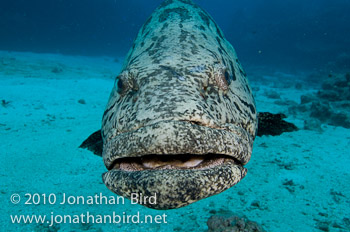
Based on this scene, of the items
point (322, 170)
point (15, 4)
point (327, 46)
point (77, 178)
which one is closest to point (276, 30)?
point (327, 46)

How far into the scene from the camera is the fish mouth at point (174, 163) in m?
1.78

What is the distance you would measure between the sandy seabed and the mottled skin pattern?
176 cm

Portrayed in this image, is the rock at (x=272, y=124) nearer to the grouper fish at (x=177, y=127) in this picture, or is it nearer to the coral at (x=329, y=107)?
the grouper fish at (x=177, y=127)

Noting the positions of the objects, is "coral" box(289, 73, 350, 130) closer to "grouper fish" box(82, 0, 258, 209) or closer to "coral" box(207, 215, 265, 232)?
"coral" box(207, 215, 265, 232)

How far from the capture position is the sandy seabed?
3699 millimetres

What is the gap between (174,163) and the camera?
205cm

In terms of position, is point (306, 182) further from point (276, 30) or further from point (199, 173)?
point (276, 30)

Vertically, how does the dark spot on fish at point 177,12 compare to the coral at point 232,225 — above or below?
above

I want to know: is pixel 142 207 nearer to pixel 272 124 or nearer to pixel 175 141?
pixel 175 141

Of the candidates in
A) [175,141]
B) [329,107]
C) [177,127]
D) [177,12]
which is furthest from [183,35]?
[329,107]

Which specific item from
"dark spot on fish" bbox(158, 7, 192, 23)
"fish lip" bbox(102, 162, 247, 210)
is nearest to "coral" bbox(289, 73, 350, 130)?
"dark spot on fish" bbox(158, 7, 192, 23)

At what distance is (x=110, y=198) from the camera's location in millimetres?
4152

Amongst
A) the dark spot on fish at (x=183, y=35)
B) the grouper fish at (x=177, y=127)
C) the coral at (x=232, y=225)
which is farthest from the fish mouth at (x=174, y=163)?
the dark spot on fish at (x=183, y=35)

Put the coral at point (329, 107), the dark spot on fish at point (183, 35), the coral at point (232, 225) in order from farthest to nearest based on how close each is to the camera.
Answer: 1. the coral at point (329, 107)
2. the dark spot on fish at point (183, 35)
3. the coral at point (232, 225)
